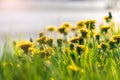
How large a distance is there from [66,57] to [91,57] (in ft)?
0.62

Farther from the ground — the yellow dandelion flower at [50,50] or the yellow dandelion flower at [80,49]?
the yellow dandelion flower at [80,49]

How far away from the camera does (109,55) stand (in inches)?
171

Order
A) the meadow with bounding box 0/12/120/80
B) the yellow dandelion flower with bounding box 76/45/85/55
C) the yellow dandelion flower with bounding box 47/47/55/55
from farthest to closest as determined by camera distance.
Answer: the yellow dandelion flower with bounding box 47/47/55/55 → the yellow dandelion flower with bounding box 76/45/85/55 → the meadow with bounding box 0/12/120/80

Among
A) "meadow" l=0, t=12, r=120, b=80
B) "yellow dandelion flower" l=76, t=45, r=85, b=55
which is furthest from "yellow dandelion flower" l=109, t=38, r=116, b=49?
"yellow dandelion flower" l=76, t=45, r=85, b=55

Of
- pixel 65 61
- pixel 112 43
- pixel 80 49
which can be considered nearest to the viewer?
pixel 65 61

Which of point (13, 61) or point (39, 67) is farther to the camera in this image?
point (13, 61)

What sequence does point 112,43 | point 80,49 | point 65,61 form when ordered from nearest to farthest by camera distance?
point 65,61
point 80,49
point 112,43

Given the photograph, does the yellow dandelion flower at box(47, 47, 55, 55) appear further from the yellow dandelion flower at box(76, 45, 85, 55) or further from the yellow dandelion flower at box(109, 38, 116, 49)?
the yellow dandelion flower at box(109, 38, 116, 49)

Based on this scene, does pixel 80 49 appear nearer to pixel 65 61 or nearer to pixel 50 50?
pixel 65 61

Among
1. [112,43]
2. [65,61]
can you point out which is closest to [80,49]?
[65,61]

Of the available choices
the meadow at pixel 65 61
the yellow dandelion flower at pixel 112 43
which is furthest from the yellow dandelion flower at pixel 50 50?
the yellow dandelion flower at pixel 112 43

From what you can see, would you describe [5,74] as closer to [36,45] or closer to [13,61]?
[13,61]

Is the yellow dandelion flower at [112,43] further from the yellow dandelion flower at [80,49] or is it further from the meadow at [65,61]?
the yellow dandelion flower at [80,49]

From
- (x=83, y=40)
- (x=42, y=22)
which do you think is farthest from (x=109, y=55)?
→ (x=42, y=22)
